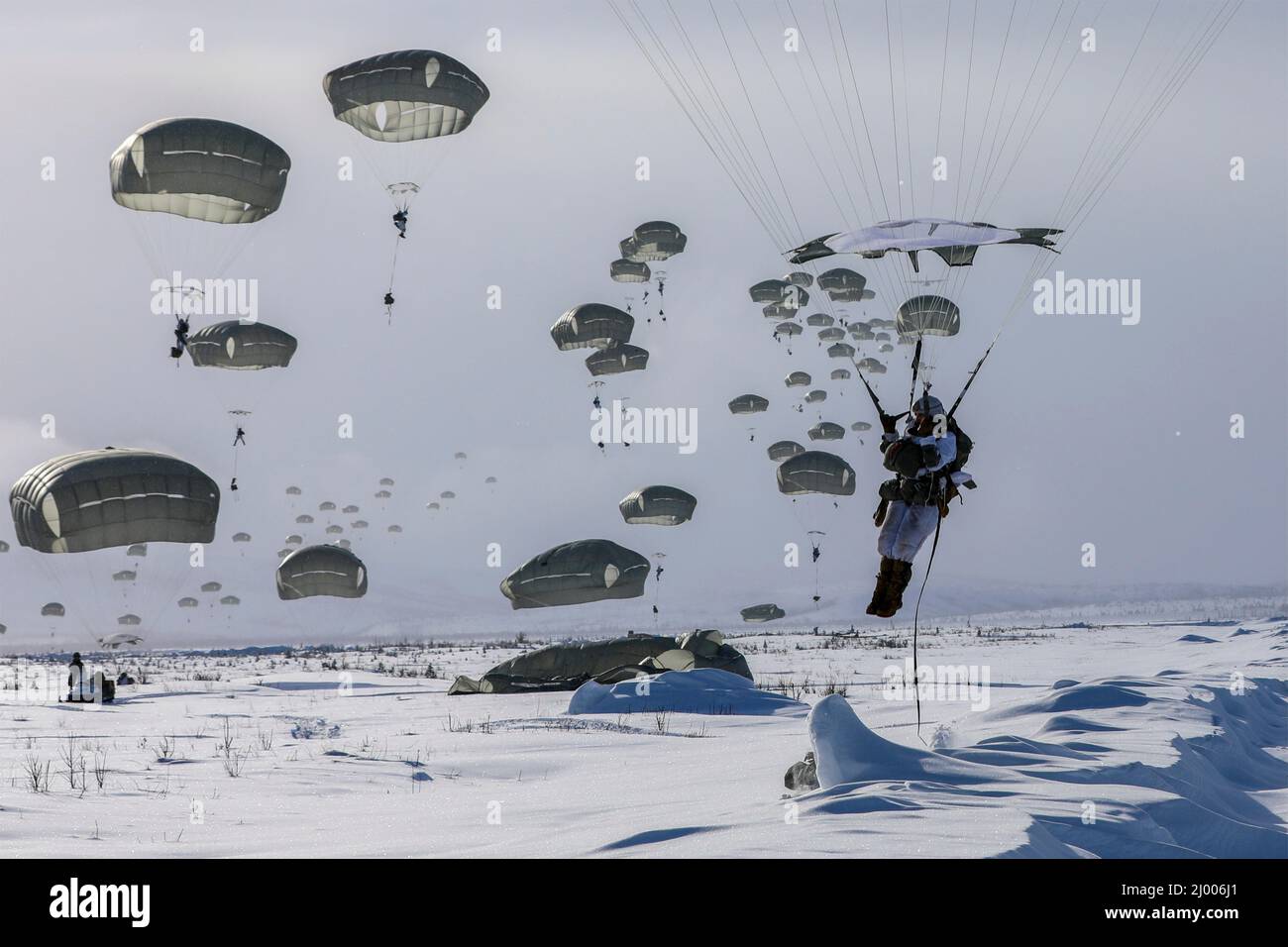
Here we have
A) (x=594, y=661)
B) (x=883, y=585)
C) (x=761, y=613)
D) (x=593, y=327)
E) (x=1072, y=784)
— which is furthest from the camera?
(x=761, y=613)

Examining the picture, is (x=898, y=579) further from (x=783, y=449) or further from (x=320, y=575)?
(x=783, y=449)

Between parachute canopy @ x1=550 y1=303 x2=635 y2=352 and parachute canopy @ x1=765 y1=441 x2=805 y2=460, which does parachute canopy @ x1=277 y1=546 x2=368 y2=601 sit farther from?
parachute canopy @ x1=765 y1=441 x2=805 y2=460

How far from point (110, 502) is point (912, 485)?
1554cm

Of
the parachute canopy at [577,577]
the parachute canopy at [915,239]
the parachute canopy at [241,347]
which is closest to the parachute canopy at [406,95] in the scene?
the parachute canopy at [241,347]

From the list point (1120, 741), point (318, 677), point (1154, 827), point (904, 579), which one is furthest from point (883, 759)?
point (318, 677)

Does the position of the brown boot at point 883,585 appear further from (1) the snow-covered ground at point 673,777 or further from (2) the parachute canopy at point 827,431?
(2) the parachute canopy at point 827,431

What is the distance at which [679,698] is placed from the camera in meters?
21.8

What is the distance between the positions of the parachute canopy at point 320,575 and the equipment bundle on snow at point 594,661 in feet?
39.5

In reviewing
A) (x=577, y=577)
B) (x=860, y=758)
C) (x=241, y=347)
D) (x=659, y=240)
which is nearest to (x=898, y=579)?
(x=860, y=758)

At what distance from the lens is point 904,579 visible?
13016 mm

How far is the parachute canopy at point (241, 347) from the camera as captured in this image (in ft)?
115

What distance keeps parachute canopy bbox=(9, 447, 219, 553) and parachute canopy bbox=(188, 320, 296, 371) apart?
1179 cm

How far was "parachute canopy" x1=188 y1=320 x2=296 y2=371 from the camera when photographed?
3494 cm
